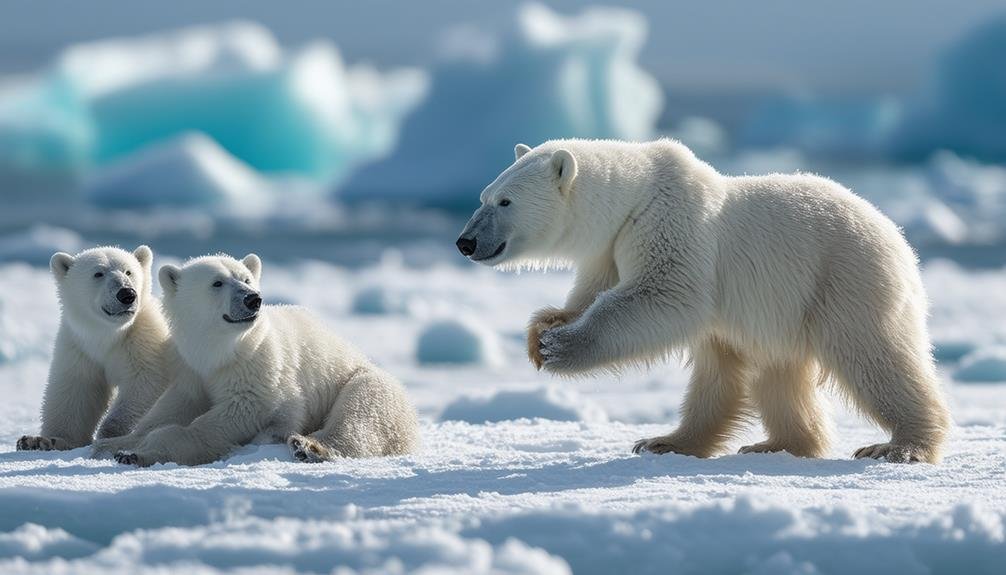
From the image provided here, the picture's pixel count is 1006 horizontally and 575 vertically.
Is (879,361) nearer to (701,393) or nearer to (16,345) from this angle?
(701,393)

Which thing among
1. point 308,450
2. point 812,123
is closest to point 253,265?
point 308,450

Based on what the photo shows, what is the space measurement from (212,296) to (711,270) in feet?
5.31

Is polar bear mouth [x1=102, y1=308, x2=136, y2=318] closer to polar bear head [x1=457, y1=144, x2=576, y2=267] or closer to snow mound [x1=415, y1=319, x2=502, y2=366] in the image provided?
polar bear head [x1=457, y1=144, x2=576, y2=267]

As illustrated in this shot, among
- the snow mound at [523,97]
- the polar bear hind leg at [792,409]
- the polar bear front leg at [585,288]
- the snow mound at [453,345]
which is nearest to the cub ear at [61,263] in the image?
the polar bear front leg at [585,288]

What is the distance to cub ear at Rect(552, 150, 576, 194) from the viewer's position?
398 cm

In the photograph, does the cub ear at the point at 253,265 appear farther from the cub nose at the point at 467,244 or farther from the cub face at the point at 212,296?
the cub nose at the point at 467,244

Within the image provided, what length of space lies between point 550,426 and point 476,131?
63.8ft

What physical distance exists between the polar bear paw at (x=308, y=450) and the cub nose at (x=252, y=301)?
16.5 inches

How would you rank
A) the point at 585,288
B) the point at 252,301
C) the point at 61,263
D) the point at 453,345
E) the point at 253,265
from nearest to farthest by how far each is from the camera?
1. the point at 252,301
2. the point at 585,288
3. the point at 253,265
4. the point at 61,263
5. the point at 453,345

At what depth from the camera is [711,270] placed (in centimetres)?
402

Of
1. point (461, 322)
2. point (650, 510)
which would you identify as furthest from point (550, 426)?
point (461, 322)

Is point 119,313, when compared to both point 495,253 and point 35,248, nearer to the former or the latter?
point 495,253

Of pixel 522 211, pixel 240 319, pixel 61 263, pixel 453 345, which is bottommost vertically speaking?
pixel 240 319

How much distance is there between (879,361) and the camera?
398 centimetres
